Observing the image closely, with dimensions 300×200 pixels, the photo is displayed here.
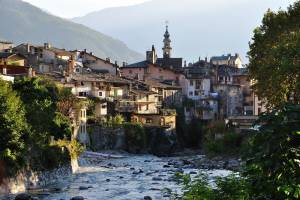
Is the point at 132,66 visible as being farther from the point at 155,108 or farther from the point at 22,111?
the point at 22,111

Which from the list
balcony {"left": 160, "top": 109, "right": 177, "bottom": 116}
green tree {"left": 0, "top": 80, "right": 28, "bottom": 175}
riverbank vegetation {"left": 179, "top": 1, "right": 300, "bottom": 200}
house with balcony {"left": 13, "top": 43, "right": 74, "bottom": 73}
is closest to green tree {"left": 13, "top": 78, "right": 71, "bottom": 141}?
green tree {"left": 0, "top": 80, "right": 28, "bottom": 175}

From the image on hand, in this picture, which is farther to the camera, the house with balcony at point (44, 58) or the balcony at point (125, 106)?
the house with balcony at point (44, 58)

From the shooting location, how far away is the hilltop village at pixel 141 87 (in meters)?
80.6

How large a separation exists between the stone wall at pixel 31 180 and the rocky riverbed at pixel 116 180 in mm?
735

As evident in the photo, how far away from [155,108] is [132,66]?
900 inches

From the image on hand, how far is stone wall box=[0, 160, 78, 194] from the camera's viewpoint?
37.1 metres

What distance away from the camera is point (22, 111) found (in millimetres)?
41844

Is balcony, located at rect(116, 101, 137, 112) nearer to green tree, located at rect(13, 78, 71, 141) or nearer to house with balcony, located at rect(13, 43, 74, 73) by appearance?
house with balcony, located at rect(13, 43, 74, 73)

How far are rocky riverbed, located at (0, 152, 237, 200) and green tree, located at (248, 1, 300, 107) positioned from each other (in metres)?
8.73

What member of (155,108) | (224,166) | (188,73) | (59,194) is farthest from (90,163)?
(188,73)

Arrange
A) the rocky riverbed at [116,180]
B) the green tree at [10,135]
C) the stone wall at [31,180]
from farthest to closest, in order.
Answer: the green tree at [10,135] → the stone wall at [31,180] → the rocky riverbed at [116,180]

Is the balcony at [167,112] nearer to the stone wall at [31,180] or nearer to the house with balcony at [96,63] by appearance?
the house with balcony at [96,63]

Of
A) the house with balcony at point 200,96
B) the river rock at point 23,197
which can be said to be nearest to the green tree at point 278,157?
the river rock at point 23,197

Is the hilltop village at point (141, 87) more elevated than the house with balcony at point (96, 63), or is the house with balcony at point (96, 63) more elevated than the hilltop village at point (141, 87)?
the house with balcony at point (96, 63)
